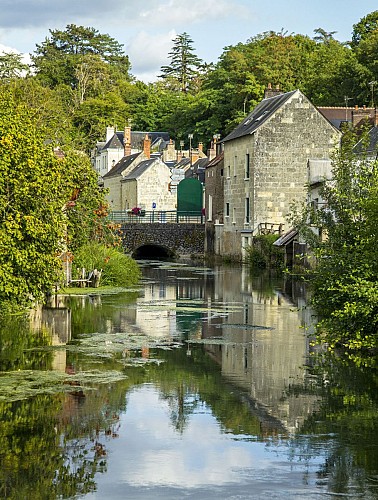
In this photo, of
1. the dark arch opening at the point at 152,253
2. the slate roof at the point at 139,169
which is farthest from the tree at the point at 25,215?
the slate roof at the point at 139,169

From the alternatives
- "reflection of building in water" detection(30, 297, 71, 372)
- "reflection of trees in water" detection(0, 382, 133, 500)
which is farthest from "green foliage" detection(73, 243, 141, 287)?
"reflection of trees in water" detection(0, 382, 133, 500)

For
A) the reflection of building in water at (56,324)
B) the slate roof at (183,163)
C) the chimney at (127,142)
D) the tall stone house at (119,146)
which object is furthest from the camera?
the tall stone house at (119,146)

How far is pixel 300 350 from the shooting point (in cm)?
2242

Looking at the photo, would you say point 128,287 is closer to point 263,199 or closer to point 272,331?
point 272,331

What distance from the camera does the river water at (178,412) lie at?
12.0 meters

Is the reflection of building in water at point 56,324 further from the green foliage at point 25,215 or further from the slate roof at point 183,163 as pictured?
the slate roof at point 183,163

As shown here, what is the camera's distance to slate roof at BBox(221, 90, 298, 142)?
186ft

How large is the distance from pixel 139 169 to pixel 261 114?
86.5 ft

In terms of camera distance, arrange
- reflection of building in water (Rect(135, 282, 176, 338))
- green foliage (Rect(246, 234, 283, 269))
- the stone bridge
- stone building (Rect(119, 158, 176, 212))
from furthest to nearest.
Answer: stone building (Rect(119, 158, 176, 212)), the stone bridge, green foliage (Rect(246, 234, 283, 269)), reflection of building in water (Rect(135, 282, 176, 338))

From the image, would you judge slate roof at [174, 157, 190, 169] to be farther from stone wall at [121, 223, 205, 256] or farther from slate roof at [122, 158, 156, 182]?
stone wall at [121, 223, 205, 256]

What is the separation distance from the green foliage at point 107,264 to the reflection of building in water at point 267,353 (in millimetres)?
5607

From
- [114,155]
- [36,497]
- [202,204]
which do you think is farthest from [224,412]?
[114,155]

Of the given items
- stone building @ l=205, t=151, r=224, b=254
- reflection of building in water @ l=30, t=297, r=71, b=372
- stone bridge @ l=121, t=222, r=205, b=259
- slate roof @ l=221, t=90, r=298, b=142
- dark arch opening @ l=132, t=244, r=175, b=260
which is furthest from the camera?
dark arch opening @ l=132, t=244, r=175, b=260

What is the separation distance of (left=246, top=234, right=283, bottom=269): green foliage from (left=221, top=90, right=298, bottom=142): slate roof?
650 centimetres
